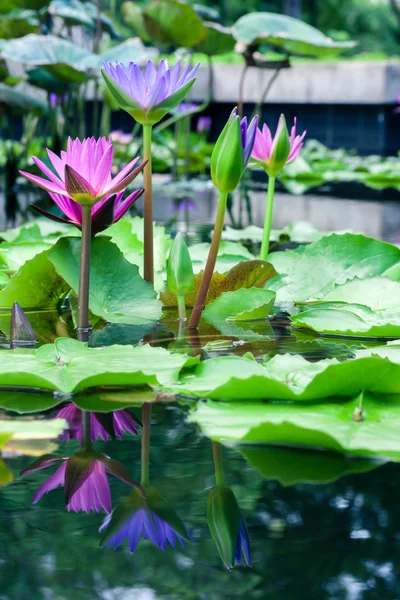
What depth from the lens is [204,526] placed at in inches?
20.7

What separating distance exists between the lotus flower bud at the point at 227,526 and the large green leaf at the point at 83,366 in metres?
0.18

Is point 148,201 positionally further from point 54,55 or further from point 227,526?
point 54,55

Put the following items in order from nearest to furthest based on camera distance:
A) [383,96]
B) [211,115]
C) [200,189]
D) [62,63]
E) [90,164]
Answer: [90,164] → [62,63] → [200,189] → [383,96] → [211,115]

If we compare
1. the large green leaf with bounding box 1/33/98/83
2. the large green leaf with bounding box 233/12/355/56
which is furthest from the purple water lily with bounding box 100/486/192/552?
the large green leaf with bounding box 233/12/355/56

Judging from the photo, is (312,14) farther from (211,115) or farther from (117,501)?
(117,501)

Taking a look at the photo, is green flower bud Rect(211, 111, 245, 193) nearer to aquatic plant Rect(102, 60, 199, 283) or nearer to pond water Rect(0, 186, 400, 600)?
aquatic plant Rect(102, 60, 199, 283)

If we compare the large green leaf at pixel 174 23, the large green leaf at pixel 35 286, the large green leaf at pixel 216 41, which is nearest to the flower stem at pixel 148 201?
the large green leaf at pixel 35 286

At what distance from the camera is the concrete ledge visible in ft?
19.7

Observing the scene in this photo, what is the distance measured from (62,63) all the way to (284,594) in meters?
2.83

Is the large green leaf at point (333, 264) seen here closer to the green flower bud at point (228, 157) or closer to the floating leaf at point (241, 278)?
the floating leaf at point (241, 278)

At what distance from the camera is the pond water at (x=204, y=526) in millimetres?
451

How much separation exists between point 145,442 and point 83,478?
92mm

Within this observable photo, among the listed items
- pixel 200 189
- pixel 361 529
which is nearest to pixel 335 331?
pixel 361 529

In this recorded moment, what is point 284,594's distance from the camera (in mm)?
441
